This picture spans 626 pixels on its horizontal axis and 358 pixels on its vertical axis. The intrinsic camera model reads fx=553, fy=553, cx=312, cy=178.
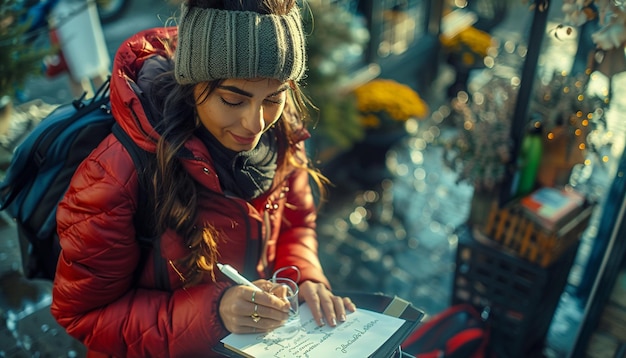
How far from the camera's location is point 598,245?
3.63 metres

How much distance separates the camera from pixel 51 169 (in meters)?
1.88

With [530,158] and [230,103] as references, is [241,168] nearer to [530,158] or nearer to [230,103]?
[230,103]

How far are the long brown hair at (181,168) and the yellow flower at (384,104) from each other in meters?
3.18

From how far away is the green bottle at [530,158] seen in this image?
2982 mm

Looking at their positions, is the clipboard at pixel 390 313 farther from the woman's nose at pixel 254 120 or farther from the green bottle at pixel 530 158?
the green bottle at pixel 530 158

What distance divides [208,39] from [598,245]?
3.11m

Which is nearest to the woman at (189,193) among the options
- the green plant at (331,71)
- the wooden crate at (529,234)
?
the wooden crate at (529,234)

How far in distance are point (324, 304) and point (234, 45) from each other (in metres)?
0.91

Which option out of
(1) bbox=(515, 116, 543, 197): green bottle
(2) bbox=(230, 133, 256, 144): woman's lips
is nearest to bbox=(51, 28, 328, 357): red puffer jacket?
(2) bbox=(230, 133, 256, 144): woman's lips

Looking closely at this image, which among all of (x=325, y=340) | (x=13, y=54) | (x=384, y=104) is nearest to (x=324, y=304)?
(x=325, y=340)

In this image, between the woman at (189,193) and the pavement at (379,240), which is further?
the pavement at (379,240)

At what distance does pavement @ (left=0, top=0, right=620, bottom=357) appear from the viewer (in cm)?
306

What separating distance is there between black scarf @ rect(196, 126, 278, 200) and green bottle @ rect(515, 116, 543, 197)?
1.70 metres

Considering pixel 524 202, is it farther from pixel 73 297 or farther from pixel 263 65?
pixel 73 297
